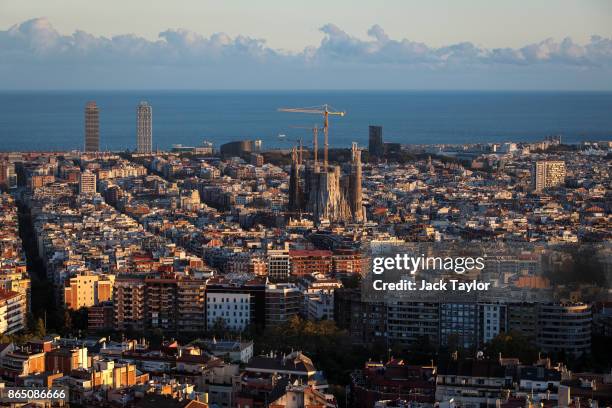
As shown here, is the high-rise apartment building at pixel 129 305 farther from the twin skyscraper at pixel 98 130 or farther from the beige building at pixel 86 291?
the twin skyscraper at pixel 98 130

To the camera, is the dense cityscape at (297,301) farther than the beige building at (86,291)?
No

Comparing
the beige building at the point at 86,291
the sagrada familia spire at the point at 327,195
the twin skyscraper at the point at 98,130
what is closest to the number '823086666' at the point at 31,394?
the beige building at the point at 86,291

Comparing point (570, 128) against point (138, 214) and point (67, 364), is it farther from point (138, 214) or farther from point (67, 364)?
point (67, 364)

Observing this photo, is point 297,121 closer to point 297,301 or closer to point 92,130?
point 92,130

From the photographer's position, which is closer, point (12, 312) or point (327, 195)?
point (12, 312)

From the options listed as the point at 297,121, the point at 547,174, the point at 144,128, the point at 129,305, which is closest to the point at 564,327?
the point at 129,305
